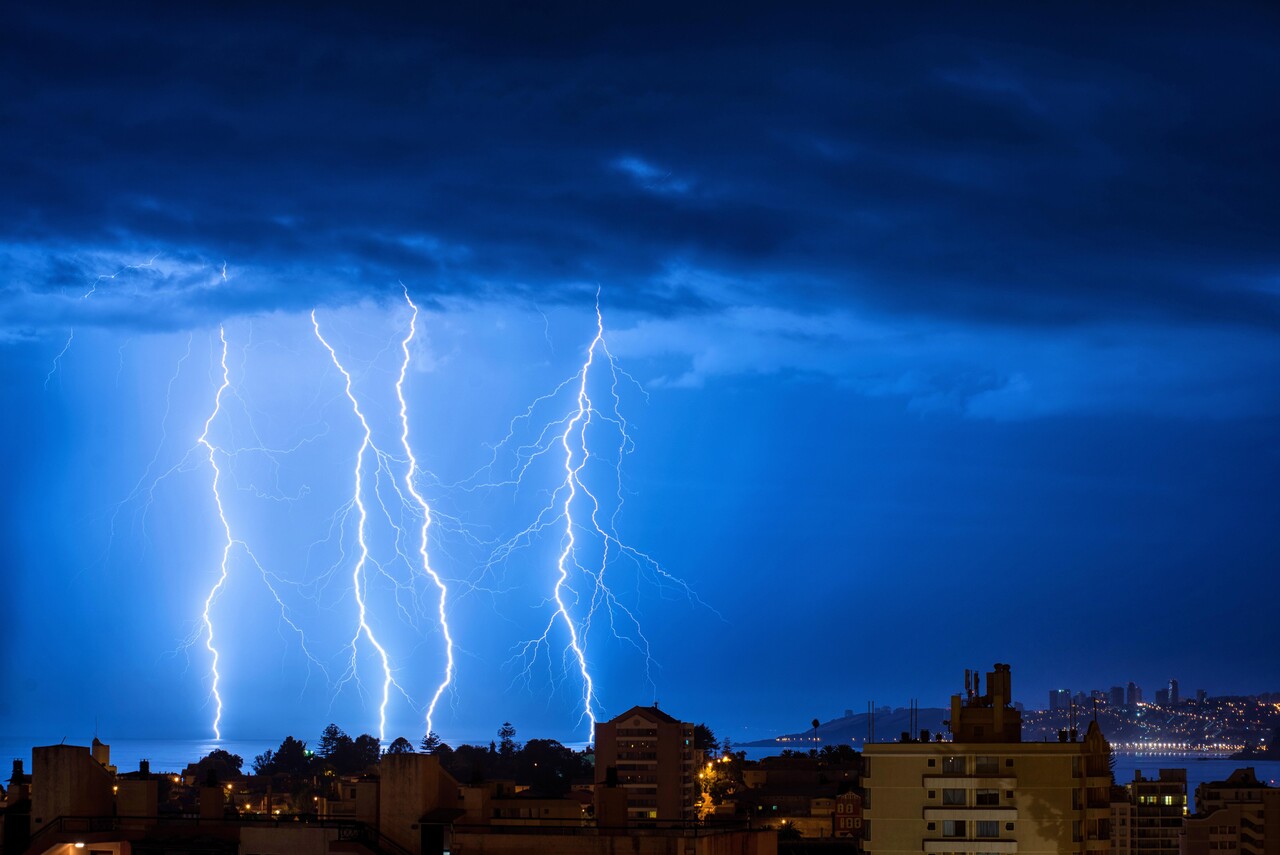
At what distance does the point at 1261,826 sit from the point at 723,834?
4684 cm

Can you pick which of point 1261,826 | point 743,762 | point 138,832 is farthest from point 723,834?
point 743,762

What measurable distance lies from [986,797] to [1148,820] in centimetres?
4291

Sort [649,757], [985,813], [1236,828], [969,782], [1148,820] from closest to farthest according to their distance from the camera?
[985,813] < [969,782] < [1236,828] < [1148,820] < [649,757]

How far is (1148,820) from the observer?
2795 inches

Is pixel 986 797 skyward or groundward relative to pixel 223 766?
groundward

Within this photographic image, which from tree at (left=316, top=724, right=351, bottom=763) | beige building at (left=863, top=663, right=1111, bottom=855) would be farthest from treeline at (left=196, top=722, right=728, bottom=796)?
beige building at (left=863, top=663, right=1111, bottom=855)

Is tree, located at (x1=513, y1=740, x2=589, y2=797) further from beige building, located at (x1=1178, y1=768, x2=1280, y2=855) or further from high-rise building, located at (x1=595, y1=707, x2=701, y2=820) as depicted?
beige building, located at (x1=1178, y1=768, x2=1280, y2=855)

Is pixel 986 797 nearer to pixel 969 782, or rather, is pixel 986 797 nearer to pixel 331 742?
pixel 969 782

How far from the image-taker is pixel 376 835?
68.7 ft

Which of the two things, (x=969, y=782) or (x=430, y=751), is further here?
(x=430, y=751)

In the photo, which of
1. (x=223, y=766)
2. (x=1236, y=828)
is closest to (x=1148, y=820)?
A: (x=1236, y=828)

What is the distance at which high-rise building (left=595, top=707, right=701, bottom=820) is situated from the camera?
73.2 meters

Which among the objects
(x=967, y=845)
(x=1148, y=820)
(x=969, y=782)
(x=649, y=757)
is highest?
(x=649, y=757)

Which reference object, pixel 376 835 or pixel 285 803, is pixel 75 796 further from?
pixel 285 803
